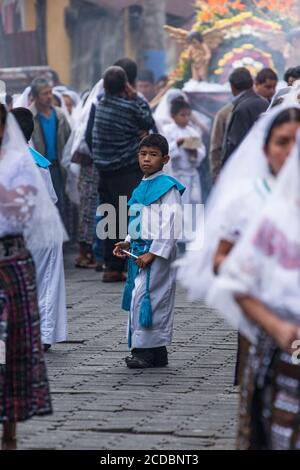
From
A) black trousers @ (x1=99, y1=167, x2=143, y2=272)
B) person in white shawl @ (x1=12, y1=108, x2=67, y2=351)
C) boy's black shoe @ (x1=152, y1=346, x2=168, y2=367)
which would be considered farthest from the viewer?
black trousers @ (x1=99, y1=167, x2=143, y2=272)

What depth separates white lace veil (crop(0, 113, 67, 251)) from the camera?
6.36 metres

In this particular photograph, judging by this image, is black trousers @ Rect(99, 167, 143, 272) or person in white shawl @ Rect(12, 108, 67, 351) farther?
black trousers @ Rect(99, 167, 143, 272)

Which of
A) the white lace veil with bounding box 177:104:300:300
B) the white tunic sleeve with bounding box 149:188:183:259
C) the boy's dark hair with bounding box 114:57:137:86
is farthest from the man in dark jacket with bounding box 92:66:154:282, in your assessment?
the white lace veil with bounding box 177:104:300:300

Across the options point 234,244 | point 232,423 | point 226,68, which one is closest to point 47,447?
point 232,423

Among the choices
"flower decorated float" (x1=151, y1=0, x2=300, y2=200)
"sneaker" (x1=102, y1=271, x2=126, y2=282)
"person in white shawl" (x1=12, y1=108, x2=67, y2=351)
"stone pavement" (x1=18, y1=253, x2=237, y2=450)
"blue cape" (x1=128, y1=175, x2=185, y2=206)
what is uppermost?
"flower decorated float" (x1=151, y1=0, x2=300, y2=200)

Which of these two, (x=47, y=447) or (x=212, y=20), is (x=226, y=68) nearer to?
(x=212, y=20)

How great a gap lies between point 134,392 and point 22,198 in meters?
2.27

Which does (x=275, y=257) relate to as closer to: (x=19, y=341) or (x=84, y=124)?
(x=19, y=341)

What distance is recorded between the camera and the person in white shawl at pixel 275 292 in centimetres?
501

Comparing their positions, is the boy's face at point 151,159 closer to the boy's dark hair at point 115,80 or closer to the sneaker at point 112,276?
the boy's dark hair at point 115,80

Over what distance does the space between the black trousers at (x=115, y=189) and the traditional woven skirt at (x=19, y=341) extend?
7.06 metres

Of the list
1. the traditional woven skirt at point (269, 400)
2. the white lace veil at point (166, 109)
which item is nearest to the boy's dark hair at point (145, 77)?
the white lace veil at point (166, 109)

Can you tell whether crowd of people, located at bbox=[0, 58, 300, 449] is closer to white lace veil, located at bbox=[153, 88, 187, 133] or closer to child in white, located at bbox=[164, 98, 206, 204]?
child in white, located at bbox=[164, 98, 206, 204]

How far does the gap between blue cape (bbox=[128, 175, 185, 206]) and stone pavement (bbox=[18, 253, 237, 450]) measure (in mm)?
1095
